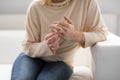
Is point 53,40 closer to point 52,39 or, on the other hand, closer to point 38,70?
point 52,39

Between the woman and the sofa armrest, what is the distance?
6 cm

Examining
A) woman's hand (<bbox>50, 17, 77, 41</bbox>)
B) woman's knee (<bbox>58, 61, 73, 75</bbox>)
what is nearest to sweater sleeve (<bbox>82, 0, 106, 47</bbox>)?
woman's hand (<bbox>50, 17, 77, 41</bbox>)

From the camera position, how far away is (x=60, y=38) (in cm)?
117

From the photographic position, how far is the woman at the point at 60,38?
1.20m

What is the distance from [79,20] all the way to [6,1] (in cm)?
99

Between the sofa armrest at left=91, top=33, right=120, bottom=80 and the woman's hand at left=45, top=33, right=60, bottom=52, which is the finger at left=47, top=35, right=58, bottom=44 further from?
the sofa armrest at left=91, top=33, right=120, bottom=80

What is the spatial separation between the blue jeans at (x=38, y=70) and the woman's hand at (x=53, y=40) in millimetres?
115

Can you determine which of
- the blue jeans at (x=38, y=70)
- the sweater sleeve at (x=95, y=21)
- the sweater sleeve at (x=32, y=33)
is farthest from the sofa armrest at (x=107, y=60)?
the sweater sleeve at (x=32, y=33)

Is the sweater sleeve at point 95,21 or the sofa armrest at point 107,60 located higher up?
the sweater sleeve at point 95,21

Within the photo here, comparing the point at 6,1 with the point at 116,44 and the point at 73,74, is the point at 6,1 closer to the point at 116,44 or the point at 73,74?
the point at 73,74

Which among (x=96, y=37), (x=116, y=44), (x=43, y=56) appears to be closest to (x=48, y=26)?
(x=43, y=56)

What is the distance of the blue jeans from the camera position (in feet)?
3.73

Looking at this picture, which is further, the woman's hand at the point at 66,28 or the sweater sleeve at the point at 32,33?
the sweater sleeve at the point at 32,33

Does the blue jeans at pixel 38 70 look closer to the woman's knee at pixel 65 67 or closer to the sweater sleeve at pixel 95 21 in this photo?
the woman's knee at pixel 65 67
